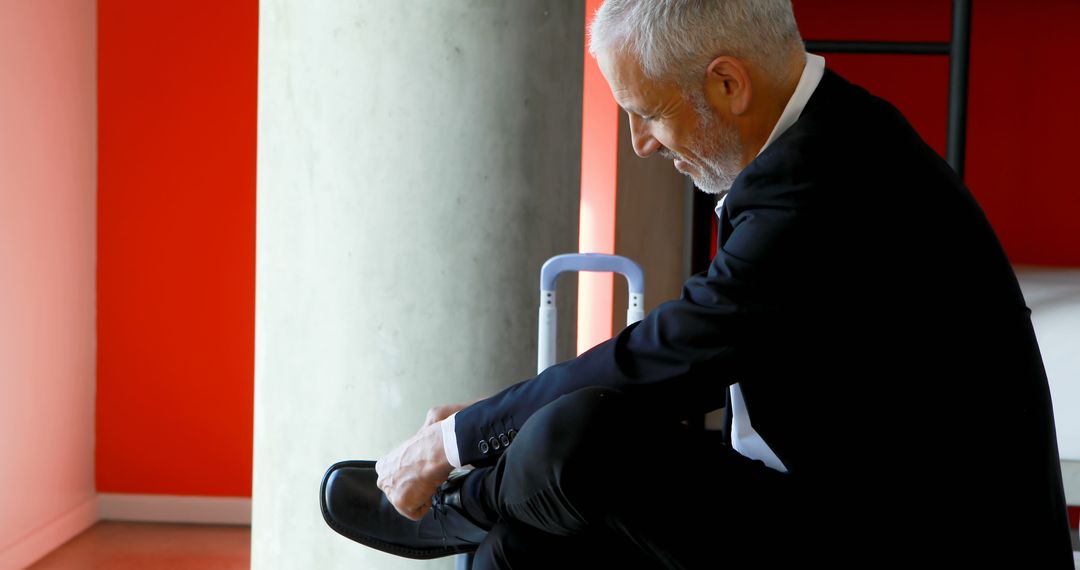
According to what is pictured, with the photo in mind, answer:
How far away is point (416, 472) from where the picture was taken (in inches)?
49.3

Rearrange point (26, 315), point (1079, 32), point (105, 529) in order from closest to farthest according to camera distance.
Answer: point (26, 315) → point (105, 529) → point (1079, 32)

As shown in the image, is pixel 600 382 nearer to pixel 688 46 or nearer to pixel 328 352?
pixel 688 46

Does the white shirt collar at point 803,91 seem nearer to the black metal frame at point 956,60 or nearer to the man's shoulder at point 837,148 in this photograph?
the man's shoulder at point 837,148

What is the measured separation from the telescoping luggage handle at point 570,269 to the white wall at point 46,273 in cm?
134

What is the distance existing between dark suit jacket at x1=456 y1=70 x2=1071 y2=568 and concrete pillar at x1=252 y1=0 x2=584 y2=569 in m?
0.85

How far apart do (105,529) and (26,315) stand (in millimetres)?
618

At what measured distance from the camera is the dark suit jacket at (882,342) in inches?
41.1

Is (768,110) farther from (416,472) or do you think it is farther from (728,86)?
(416,472)

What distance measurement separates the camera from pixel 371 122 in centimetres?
189

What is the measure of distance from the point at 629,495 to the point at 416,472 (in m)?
0.28

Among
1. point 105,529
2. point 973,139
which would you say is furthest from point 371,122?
point 973,139

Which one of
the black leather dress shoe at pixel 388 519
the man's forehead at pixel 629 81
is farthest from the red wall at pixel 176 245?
the man's forehead at pixel 629 81

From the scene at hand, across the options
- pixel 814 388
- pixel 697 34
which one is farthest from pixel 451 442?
pixel 697 34

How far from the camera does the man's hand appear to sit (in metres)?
1.23
